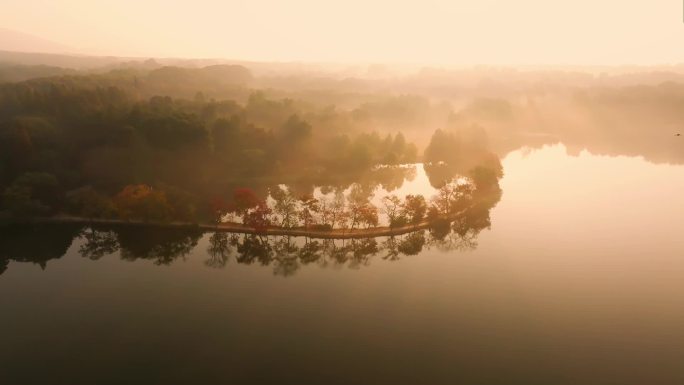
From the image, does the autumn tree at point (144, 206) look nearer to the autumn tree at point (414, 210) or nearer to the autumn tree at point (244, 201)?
the autumn tree at point (244, 201)

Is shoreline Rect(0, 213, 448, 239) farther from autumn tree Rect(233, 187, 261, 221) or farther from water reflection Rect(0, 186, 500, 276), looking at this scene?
autumn tree Rect(233, 187, 261, 221)

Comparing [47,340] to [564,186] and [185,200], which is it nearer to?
[185,200]

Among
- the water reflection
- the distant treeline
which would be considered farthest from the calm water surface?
the distant treeline

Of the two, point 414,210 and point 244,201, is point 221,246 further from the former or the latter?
point 414,210

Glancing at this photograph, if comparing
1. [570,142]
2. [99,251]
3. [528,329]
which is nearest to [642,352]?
[528,329]

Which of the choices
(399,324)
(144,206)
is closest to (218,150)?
(144,206)

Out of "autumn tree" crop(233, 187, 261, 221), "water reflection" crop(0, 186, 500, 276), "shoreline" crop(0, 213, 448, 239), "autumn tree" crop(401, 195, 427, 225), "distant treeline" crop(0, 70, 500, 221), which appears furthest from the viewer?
"distant treeline" crop(0, 70, 500, 221)

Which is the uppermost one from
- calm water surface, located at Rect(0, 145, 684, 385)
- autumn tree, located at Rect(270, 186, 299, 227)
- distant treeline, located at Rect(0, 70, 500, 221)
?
distant treeline, located at Rect(0, 70, 500, 221)

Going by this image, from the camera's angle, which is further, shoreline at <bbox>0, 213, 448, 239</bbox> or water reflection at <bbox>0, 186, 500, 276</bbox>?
shoreline at <bbox>0, 213, 448, 239</bbox>
